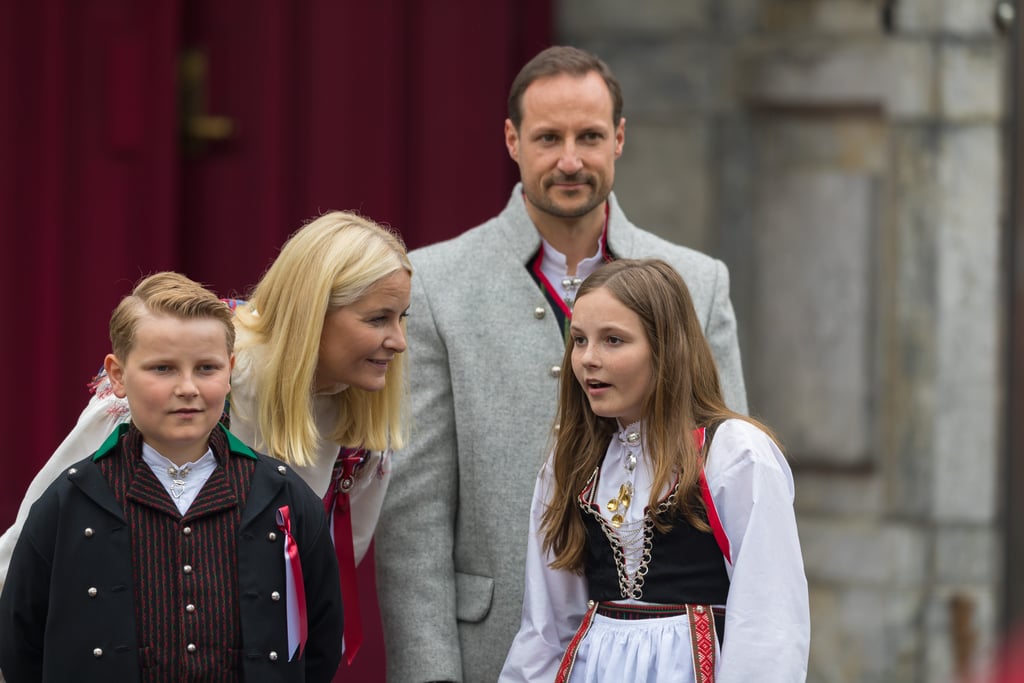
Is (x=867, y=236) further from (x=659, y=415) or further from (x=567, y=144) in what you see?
(x=659, y=415)

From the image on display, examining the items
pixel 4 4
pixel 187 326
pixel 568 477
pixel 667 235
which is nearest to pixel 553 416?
pixel 568 477

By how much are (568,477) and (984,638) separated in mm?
2549

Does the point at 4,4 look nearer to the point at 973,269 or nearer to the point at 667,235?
the point at 667,235

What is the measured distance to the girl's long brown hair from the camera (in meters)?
3.05

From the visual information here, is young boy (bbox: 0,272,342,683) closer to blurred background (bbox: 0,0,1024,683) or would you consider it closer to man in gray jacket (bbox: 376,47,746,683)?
man in gray jacket (bbox: 376,47,746,683)

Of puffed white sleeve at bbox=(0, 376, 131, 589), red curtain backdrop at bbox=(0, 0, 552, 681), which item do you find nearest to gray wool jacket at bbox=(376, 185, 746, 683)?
puffed white sleeve at bbox=(0, 376, 131, 589)

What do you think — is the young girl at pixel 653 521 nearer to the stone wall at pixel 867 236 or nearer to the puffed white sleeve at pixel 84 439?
the puffed white sleeve at pixel 84 439

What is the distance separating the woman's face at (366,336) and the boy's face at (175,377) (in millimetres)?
361

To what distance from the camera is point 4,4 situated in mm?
4824

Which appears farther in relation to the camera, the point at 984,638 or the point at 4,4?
the point at 984,638

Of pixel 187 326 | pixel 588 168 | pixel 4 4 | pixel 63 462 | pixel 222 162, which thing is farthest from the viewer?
pixel 222 162

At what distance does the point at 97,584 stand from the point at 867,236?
3.13 meters

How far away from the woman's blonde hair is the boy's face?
308mm

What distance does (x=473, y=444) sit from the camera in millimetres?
3627
